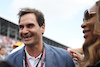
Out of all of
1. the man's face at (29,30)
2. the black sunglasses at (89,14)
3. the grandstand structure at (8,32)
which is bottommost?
the grandstand structure at (8,32)

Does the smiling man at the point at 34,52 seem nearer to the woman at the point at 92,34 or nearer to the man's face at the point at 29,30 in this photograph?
the man's face at the point at 29,30

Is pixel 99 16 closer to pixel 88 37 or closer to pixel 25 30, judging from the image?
pixel 88 37

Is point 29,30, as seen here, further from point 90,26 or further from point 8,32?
point 8,32

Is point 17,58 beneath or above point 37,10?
beneath

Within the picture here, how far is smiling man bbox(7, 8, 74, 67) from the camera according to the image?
2.21 meters

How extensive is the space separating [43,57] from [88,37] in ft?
3.58

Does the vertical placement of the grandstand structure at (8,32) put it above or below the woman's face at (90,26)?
below

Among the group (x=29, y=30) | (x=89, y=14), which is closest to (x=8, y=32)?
(x=29, y=30)

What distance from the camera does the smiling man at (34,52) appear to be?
2209mm

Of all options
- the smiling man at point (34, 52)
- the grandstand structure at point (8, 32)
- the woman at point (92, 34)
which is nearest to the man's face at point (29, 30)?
the smiling man at point (34, 52)

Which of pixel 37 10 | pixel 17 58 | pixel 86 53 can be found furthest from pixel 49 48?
pixel 86 53

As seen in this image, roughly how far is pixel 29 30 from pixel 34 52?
422mm

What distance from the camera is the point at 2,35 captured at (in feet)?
41.4

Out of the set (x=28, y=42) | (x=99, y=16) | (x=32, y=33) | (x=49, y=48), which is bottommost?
(x=49, y=48)
